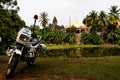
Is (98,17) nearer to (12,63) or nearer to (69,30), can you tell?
(69,30)

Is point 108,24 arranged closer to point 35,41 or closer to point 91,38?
point 91,38

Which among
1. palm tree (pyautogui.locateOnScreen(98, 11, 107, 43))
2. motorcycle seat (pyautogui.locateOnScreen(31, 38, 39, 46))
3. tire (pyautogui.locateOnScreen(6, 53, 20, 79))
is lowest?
tire (pyautogui.locateOnScreen(6, 53, 20, 79))

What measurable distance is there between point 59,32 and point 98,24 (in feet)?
40.3

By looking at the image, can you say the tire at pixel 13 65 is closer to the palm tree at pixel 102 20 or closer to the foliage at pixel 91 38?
the foliage at pixel 91 38

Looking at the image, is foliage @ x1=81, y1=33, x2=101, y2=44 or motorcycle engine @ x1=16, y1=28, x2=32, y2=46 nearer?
motorcycle engine @ x1=16, y1=28, x2=32, y2=46

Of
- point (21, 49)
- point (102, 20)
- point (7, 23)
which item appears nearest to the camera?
point (21, 49)

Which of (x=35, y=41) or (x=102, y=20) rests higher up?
(x=102, y=20)

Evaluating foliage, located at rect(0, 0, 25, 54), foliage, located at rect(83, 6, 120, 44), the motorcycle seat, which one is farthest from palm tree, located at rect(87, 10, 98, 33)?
the motorcycle seat

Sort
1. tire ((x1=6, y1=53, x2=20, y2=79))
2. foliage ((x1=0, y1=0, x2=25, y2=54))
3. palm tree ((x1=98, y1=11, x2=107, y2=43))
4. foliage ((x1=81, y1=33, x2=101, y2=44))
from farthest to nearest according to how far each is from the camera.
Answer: palm tree ((x1=98, y1=11, x2=107, y2=43)) → foliage ((x1=81, y1=33, x2=101, y2=44)) → foliage ((x1=0, y1=0, x2=25, y2=54)) → tire ((x1=6, y1=53, x2=20, y2=79))

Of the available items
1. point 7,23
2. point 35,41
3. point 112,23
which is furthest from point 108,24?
point 35,41

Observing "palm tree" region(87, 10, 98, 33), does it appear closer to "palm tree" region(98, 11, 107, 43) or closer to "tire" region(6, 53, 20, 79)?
"palm tree" region(98, 11, 107, 43)

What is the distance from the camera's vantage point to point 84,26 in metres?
112

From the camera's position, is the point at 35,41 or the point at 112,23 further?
the point at 112,23

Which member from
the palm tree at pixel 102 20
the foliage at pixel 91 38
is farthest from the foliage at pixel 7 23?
the palm tree at pixel 102 20
